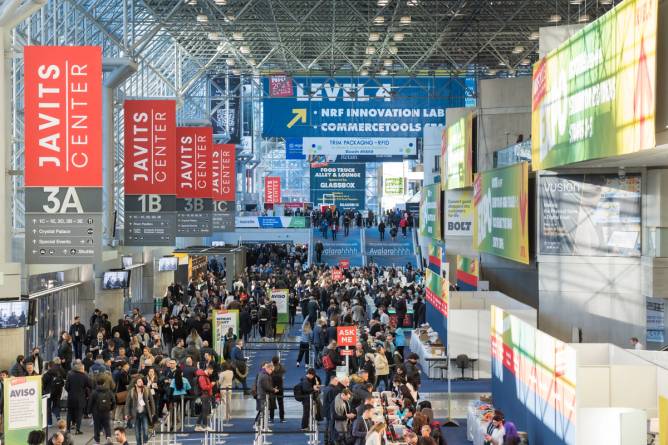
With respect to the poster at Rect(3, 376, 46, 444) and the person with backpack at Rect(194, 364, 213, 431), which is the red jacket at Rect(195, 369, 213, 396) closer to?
the person with backpack at Rect(194, 364, 213, 431)

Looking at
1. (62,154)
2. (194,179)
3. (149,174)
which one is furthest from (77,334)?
(62,154)

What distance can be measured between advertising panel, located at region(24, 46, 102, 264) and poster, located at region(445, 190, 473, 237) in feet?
58.4

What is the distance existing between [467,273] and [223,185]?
34.1ft

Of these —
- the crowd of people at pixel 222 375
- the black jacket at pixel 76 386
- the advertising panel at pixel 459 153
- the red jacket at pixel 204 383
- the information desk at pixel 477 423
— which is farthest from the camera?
the advertising panel at pixel 459 153

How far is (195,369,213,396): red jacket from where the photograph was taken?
16.3 meters

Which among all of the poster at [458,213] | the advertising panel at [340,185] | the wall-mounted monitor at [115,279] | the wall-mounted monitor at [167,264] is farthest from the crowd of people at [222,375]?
the advertising panel at [340,185]

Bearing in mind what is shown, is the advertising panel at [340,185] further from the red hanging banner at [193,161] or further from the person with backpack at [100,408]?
the person with backpack at [100,408]

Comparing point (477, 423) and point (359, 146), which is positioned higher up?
point (359, 146)

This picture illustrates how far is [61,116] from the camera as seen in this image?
15.2m

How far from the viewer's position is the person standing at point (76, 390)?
51.8 feet

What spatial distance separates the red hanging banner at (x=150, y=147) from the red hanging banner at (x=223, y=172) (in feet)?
39.7

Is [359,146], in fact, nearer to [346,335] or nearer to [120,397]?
[346,335]

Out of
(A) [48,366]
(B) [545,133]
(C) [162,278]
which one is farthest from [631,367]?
(C) [162,278]

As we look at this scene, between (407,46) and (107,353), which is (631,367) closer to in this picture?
(107,353)
